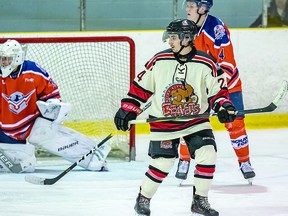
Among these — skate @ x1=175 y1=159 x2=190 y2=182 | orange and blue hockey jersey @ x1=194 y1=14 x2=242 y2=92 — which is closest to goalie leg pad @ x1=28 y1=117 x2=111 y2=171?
skate @ x1=175 y1=159 x2=190 y2=182

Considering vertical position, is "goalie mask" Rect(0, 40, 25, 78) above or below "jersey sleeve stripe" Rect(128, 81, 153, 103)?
below

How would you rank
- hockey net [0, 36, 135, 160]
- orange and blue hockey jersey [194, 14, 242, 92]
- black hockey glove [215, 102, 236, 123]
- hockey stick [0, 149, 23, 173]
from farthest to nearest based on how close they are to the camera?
hockey net [0, 36, 135, 160] → hockey stick [0, 149, 23, 173] → orange and blue hockey jersey [194, 14, 242, 92] → black hockey glove [215, 102, 236, 123]

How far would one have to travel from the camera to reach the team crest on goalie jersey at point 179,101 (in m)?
4.19

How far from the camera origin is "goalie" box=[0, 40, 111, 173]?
579cm

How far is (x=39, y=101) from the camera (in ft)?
19.1

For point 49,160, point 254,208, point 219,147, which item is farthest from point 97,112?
point 254,208

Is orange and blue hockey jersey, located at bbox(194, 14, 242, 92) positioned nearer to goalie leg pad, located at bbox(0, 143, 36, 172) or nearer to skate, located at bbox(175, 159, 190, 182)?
skate, located at bbox(175, 159, 190, 182)

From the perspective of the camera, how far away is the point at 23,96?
581 centimetres

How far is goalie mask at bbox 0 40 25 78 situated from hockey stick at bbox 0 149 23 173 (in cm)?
48

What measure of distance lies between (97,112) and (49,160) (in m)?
0.48

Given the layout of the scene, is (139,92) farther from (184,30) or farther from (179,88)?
(184,30)

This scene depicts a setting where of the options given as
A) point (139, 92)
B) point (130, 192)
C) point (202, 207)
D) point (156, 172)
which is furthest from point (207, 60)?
point (130, 192)

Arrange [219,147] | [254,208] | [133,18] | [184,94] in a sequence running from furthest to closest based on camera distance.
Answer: [133,18], [219,147], [254,208], [184,94]

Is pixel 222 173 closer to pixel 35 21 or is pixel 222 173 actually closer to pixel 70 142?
pixel 70 142
